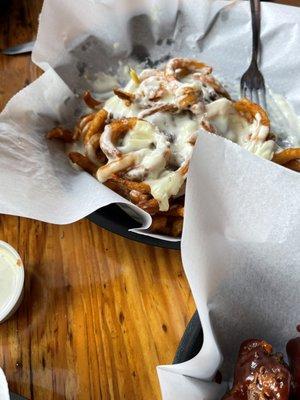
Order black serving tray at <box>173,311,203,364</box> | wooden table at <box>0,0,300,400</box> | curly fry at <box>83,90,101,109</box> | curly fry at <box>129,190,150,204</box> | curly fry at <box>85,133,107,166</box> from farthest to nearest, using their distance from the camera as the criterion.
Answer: curly fry at <box>83,90,101,109</box>
curly fry at <box>85,133,107,166</box>
curly fry at <box>129,190,150,204</box>
wooden table at <box>0,0,300,400</box>
black serving tray at <box>173,311,203,364</box>

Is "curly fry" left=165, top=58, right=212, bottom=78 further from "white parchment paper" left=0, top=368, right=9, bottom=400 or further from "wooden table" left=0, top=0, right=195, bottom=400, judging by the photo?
"white parchment paper" left=0, top=368, right=9, bottom=400

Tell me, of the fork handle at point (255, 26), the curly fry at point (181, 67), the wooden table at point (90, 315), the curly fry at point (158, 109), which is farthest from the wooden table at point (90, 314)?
the fork handle at point (255, 26)

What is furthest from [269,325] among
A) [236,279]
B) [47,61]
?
[47,61]

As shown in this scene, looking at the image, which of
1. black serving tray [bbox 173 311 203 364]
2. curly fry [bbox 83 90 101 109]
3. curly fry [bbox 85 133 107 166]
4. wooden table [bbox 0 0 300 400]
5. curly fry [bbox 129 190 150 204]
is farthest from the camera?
curly fry [bbox 83 90 101 109]

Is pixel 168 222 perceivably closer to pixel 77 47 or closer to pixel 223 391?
pixel 223 391

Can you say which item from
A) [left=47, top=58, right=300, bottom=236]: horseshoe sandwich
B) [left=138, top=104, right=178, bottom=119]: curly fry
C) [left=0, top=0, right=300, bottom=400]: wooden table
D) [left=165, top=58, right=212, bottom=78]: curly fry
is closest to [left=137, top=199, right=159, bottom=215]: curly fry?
[left=47, top=58, right=300, bottom=236]: horseshoe sandwich

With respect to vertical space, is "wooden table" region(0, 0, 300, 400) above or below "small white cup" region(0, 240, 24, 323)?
below

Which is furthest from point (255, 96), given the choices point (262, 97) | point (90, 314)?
point (90, 314)
